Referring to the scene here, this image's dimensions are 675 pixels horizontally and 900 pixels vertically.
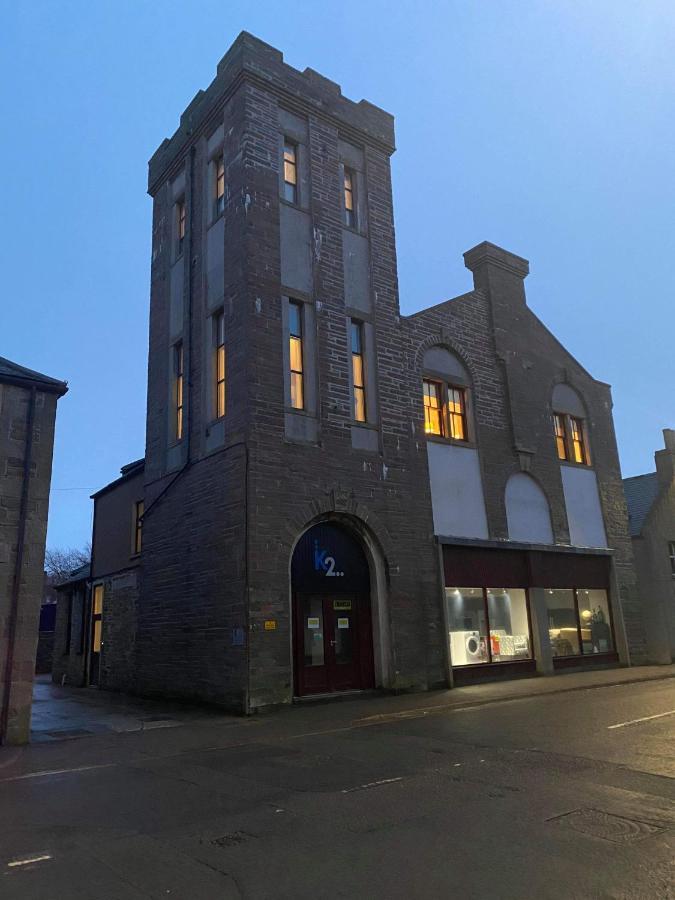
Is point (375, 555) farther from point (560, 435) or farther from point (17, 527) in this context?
point (560, 435)

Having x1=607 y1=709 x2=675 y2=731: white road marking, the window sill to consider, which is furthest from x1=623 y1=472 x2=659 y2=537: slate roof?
x1=607 y1=709 x2=675 y2=731: white road marking

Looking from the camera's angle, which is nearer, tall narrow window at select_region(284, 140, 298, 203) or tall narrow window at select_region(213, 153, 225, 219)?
tall narrow window at select_region(284, 140, 298, 203)

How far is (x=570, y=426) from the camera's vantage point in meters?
25.2

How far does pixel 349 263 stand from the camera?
63.0ft

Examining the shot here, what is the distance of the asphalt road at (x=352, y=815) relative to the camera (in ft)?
15.7

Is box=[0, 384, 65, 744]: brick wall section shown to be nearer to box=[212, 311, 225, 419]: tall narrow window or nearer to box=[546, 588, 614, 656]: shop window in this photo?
box=[212, 311, 225, 419]: tall narrow window

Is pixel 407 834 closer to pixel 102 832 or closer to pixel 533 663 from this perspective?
pixel 102 832

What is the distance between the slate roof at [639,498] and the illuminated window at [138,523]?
18.7 m

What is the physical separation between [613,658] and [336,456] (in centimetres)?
1364

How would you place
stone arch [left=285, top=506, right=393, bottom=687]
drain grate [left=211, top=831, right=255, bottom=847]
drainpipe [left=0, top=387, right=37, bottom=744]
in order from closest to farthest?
drain grate [left=211, top=831, right=255, bottom=847] < drainpipe [left=0, top=387, right=37, bottom=744] < stone arch [left=285, top=506, right=393, bottom=687]

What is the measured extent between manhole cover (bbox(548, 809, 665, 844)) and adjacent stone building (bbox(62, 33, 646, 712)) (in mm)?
9036

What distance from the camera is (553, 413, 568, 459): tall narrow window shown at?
969 inches

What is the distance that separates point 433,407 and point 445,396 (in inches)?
25.9

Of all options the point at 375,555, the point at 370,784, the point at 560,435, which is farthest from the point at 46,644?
the point at 370,784
